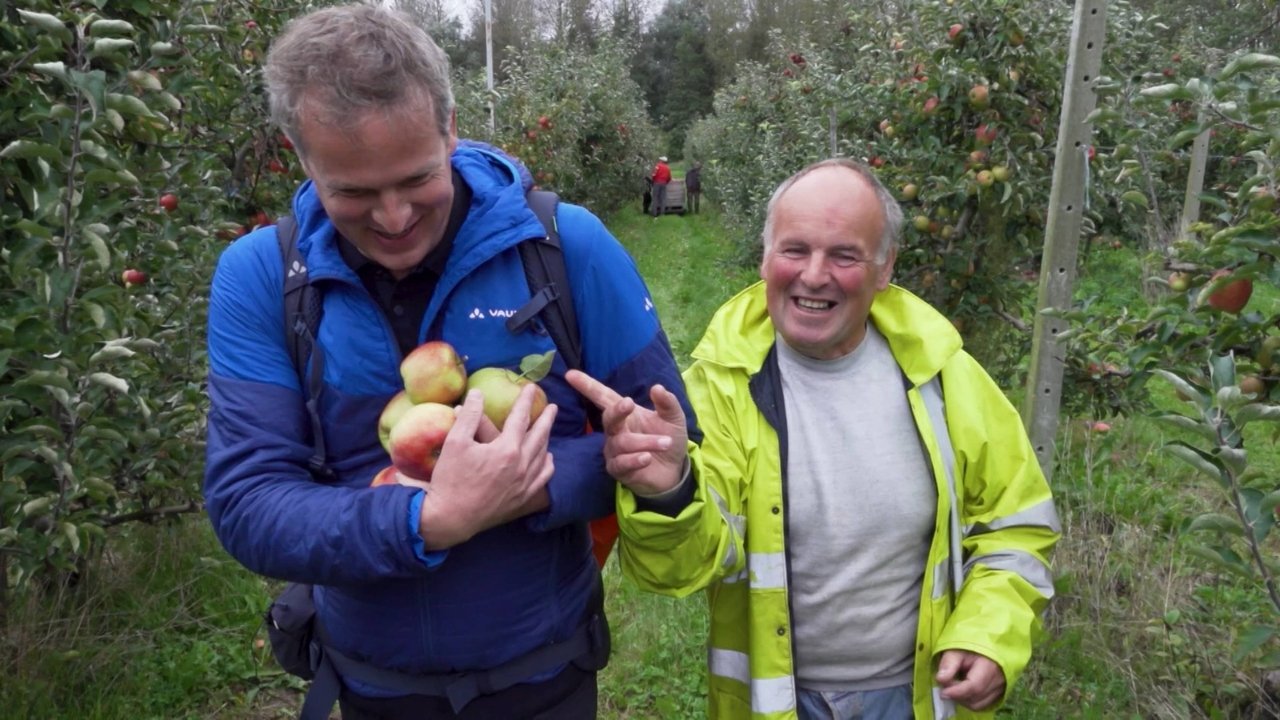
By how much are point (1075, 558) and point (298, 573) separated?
2.76 m

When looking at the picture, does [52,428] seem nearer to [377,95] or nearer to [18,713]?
[18,713]

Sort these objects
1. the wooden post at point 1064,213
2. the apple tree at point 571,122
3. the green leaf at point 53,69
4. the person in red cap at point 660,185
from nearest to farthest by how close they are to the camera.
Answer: the green leaf at point 53,69, the wooden post at point 1064,213, the apple tree at point 571,122, the person in red cap at point 660,185

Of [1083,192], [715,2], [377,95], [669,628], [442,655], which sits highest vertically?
[715,2]

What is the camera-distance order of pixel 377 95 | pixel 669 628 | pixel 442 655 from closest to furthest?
pixel 377 95
pixel 442 655
pixel 669 628

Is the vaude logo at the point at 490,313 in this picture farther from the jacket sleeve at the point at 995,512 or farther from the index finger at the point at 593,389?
the jacket sleeve at the point at 995,512

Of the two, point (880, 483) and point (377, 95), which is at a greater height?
point (377, 95)

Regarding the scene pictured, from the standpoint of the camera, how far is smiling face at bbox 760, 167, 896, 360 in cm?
171

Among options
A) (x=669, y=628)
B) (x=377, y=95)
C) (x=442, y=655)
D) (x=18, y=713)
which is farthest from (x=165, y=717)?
(x=377, y=95)

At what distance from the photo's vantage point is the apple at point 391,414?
131 centimetres

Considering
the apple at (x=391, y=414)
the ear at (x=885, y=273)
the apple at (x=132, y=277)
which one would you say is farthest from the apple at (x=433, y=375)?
the apple at (x=132, y=277)

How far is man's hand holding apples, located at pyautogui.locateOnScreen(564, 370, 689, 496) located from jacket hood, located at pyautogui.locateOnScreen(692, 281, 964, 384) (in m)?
0.44

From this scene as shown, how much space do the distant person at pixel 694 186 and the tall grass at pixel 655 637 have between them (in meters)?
19.6

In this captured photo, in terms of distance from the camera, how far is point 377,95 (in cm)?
Answer: 118

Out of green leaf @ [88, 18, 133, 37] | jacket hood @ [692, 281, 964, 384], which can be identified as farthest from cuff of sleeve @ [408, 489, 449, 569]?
green leaf @ [88, 18, 133, 37]
